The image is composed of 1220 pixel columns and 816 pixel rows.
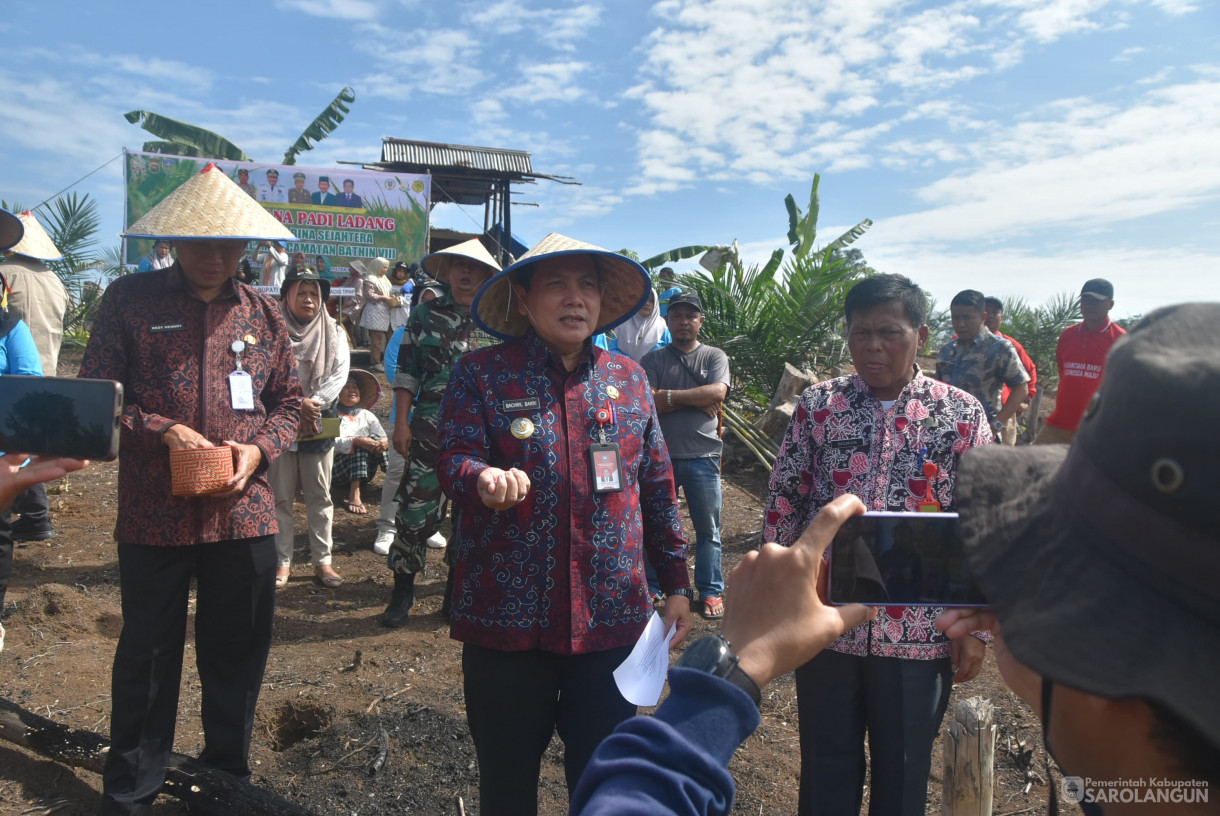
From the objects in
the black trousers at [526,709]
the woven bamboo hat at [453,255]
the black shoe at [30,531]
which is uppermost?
the woven bamboo hat at [453,255]

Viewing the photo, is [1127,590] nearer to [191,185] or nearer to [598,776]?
[598,776]

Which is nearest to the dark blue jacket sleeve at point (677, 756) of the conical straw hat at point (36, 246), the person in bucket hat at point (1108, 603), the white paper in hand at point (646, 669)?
the person in bucket hat at point (1108, 603)

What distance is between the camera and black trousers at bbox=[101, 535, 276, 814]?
2732 millimetres

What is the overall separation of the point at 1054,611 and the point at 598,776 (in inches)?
21.9

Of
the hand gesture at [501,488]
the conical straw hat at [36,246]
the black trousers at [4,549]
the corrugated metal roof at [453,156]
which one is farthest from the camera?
the corrugated metal roof at [453,156]

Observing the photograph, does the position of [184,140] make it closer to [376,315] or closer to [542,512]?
[376,315]

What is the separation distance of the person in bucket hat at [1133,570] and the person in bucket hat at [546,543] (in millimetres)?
1376

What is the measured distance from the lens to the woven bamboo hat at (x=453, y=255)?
437 cm

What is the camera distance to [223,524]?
2.80 meters

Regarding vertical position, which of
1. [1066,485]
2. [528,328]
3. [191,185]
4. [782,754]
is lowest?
[782,754]

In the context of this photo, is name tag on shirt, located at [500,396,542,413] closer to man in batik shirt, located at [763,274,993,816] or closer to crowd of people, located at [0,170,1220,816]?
crowd of people, located at [0,170,1220,816]

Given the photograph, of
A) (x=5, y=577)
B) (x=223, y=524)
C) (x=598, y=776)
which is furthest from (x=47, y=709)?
(x=598, y=776)

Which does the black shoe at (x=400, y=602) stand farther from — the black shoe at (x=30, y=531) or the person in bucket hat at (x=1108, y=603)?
the person in bucket hat at (x=1108, y=603)

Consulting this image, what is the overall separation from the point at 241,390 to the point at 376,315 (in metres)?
10.1
